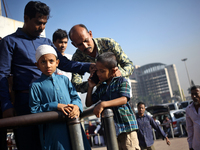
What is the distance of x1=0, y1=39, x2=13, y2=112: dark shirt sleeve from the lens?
5.53 feet

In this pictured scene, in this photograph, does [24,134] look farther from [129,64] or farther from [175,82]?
[175,82]

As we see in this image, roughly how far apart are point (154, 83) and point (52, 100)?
143118mm

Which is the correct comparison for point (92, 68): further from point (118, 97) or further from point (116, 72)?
point (118, 97)

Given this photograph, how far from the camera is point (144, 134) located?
4922mm

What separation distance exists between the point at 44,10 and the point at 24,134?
121 cm

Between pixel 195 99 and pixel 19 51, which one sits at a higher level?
pixel 19 51

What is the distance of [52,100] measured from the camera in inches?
63.9

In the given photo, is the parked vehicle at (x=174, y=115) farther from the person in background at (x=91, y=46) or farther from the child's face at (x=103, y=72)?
the child's face at (x=103, y=72)

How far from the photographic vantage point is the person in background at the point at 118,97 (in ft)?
5.67

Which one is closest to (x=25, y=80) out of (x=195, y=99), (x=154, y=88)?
(x=195, y=99)

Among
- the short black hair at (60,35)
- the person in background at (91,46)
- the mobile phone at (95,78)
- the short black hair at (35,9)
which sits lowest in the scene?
the mobile phone at (95,78)

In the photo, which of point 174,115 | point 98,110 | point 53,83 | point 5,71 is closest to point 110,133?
point 98,110

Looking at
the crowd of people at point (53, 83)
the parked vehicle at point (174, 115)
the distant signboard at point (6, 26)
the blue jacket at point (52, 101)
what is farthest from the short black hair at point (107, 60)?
the parked vehicle at point (174, 115)

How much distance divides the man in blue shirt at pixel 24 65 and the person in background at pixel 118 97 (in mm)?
265
